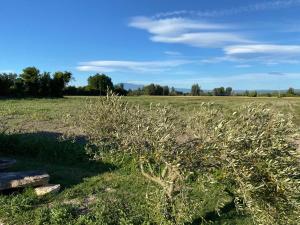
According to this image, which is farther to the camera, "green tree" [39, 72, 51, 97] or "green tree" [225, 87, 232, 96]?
"green tree" [225, 87, 232, 96]

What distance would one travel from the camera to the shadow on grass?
16.3 meters

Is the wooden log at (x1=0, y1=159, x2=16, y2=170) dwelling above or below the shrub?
below

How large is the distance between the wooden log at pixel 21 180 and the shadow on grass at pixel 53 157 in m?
0.98

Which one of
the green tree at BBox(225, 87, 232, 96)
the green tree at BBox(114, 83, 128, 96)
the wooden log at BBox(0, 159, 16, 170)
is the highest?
the green tree at BBox(114, 83, 128, 96)

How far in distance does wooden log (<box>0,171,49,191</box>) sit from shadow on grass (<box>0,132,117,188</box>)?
98 cm

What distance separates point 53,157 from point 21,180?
5373 mm

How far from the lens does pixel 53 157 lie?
19031mm

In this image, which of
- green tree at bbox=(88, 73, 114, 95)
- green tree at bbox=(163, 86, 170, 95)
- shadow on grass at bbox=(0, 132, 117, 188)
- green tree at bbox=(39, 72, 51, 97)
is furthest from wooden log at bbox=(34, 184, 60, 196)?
green tree at bbox=(163, 86, 170, 95)

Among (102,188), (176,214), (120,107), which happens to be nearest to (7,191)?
(102,188)

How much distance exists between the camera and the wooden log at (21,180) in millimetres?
13516

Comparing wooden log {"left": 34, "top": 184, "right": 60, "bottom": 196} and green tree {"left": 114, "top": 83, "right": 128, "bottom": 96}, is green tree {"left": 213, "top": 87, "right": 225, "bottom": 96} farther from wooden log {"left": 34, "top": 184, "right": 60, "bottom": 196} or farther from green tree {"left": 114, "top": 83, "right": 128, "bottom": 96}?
wooden log {"left": 34, "top": 184, "right": 60, "bottom": 196}

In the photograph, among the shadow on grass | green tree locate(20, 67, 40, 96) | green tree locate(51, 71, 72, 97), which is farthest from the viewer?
green tree locate(51, 71, 72, 97)

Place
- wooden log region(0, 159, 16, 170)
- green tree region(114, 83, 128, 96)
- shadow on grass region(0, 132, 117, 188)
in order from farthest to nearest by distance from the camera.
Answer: green tree region(114, 83, 128, 96), shadow on grass region(0, 132, 117, 188), wooden log region(0, 159, 16, 170)

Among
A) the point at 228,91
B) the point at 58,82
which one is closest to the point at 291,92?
the point at 228,91
